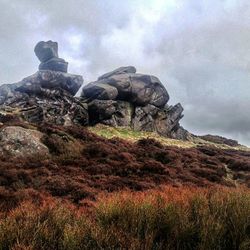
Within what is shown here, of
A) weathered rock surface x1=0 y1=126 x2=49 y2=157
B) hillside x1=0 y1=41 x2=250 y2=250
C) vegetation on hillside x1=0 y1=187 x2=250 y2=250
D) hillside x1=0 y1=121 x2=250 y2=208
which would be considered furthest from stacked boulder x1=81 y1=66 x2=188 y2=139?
vegetation on hillside x1=0 y1=187 x2=250 y2=250

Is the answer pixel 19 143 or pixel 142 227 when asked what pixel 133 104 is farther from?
pixel 142 227

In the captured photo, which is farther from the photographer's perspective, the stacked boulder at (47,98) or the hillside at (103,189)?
the stacked boulder at (47,98)

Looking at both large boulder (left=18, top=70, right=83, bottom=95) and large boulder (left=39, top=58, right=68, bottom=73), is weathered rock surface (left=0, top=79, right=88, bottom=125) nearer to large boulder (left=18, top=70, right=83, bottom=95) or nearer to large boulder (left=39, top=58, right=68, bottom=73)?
large boulder (left=18, top=70, right=83, bottom=95)

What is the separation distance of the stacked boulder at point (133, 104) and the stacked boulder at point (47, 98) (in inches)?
118

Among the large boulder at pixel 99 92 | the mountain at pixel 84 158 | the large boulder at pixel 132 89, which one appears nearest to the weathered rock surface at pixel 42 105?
the mountain at pixel 84 158

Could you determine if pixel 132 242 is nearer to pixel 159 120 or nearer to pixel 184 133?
pixel 159 120

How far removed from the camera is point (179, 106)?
6209cm

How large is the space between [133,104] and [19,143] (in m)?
40.1

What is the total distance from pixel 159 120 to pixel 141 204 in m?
52.1

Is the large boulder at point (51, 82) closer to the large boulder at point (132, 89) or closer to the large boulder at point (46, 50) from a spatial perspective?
the large boulder at point (132, 89)

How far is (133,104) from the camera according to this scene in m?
57.8

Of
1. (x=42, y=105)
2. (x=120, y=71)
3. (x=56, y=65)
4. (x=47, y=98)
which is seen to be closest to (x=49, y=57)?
(x=56, y=65)

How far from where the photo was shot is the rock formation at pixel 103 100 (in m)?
47.4

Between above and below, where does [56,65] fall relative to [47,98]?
above
